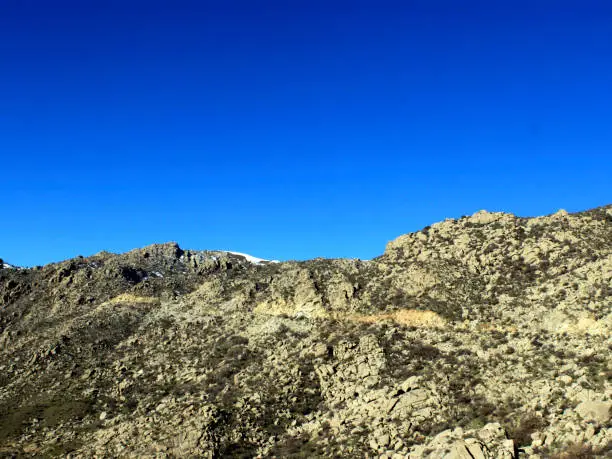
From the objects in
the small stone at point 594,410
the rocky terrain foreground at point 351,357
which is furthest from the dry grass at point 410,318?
the small stone at point 594,410

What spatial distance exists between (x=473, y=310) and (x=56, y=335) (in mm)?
41171

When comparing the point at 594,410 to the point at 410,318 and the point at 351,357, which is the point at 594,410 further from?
the point at 410,318

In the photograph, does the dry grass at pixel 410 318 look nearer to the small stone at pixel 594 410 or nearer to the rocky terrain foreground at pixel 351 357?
the rocky terrain foreground at pixel 351 357

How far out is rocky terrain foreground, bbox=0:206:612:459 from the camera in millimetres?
25688

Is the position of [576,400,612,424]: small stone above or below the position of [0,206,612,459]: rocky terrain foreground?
below

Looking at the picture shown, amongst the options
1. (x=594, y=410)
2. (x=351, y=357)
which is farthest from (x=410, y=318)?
(x=594, y=410)

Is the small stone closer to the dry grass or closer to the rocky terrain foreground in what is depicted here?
the rocky terrain foreground

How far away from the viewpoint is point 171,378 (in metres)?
39.6

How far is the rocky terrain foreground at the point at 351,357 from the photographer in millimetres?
25688

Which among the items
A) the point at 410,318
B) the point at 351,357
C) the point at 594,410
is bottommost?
the point at 594,410

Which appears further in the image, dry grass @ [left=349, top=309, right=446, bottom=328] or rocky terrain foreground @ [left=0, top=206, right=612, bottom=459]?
dry grass @ [left=349, top=309, right=446, bottom=328]

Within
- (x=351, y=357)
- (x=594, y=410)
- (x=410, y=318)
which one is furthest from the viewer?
(x=410, y=318)

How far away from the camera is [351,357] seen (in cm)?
3597

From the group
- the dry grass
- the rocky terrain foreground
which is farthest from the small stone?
the dry grass
